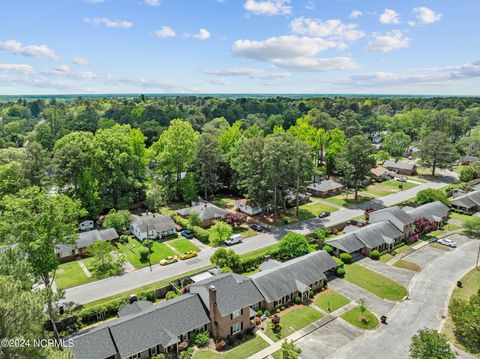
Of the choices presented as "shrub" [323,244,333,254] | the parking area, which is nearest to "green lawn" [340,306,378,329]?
the parking area

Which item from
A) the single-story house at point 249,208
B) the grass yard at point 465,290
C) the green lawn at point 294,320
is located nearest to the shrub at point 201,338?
the green lawn at point 294,320

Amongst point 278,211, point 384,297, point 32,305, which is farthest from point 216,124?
point 32,305

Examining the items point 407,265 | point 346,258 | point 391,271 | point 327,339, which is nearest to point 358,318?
point 327,339

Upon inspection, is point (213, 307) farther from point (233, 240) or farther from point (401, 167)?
point (401, 167)

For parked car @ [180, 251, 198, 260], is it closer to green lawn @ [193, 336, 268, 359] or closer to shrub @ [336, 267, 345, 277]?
green lawn @ [193, 336, 268, 359]

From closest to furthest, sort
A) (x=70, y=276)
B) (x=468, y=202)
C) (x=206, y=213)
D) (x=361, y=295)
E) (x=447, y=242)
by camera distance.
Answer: (x=361, y=295)
(x=70, y=276)
(x=447, y=242)
(x=206, y=213)
(x=468, y=202)

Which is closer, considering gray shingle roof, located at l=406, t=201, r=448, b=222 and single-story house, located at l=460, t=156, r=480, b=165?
gray shingle roof, located at l=406, t=201, r=448, b=222

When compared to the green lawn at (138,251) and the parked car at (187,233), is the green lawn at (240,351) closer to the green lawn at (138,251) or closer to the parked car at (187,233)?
the green lawn at (138,251)
